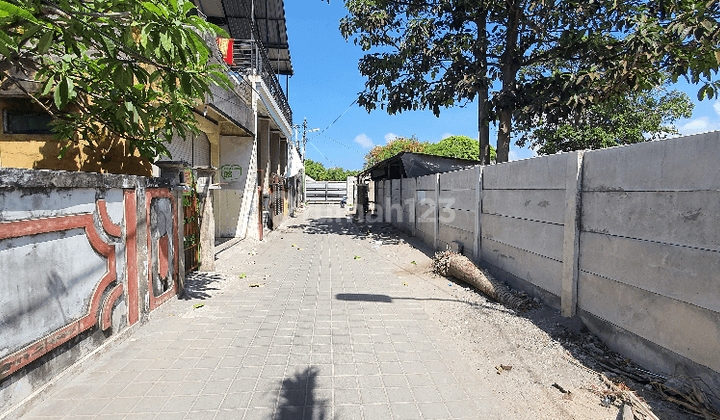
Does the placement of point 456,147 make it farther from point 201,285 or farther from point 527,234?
point 201,285

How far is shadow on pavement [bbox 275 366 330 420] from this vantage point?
259 cm

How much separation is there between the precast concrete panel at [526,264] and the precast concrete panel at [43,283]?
4959 mm

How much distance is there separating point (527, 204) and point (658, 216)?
79.5 inches

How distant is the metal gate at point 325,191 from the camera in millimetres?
40406

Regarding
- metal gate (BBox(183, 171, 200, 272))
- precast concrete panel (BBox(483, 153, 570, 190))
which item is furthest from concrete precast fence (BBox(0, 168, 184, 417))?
precast concrete panel (BBox(483, 153, 570, 190))

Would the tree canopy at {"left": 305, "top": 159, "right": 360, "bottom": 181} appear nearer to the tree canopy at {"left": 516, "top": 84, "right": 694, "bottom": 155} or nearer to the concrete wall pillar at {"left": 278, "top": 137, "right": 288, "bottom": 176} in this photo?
the concrete wall pillar at {"left": 278, "top": 137, "right": 288, "bottom": 176}

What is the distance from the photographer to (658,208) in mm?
2945

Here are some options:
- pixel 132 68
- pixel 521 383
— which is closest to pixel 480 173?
pixel 521 383

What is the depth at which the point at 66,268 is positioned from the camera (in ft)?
9.84

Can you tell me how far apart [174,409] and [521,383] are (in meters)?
2.80

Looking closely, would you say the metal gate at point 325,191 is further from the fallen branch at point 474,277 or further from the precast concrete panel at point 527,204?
the precast concrete panel at point 527,204

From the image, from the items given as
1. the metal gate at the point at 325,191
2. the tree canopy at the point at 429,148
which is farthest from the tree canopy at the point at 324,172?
the metal gate at the point at 325,191

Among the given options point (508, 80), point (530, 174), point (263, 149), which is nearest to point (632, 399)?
point (530, 174)

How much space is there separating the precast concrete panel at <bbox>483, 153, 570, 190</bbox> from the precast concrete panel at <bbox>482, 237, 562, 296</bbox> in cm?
92
